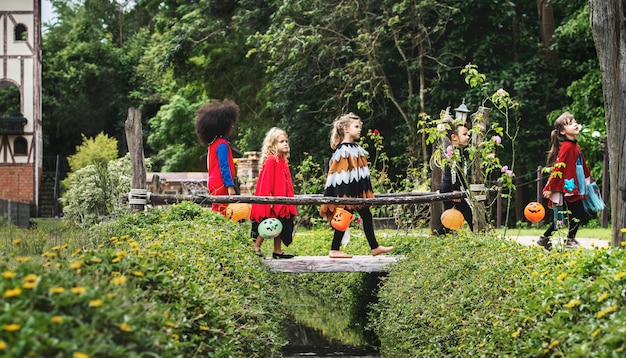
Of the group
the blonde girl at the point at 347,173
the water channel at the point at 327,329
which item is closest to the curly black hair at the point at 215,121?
the blonde girl at the point at 347,173

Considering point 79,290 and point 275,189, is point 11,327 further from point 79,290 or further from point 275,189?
point 275,189

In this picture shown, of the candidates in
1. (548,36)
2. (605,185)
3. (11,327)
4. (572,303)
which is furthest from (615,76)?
(548,36)

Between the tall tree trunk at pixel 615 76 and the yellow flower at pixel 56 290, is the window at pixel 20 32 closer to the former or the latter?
the tall tree trunk at pixel 615 76

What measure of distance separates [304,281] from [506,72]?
28.8 feet

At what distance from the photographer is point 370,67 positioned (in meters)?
19.6

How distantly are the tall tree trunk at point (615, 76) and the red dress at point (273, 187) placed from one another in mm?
3721

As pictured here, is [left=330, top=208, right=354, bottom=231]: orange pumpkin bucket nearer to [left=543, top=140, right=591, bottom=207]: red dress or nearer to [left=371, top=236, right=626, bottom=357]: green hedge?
[left=371, top=236, right=626, bottom=357]: green hedge

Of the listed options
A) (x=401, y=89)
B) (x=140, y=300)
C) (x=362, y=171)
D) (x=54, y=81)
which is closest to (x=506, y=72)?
(x=401, y=89)

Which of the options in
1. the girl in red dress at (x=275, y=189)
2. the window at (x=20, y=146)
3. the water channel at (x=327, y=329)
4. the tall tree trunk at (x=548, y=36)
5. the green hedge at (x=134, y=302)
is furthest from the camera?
the window at (x=20, y=146)

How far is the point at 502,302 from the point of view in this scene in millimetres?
5383

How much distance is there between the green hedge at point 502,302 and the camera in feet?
12.9

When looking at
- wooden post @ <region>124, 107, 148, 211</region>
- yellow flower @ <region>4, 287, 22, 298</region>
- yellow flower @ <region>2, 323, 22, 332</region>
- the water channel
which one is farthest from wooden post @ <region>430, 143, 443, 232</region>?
yellow flower @ <region>2, 323, 22, 332</region>

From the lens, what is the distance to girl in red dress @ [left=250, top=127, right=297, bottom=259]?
923cm

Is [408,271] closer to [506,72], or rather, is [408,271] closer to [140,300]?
[140,300]
